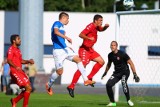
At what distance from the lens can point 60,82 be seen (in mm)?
53625

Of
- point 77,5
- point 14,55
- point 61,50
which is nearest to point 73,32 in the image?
point 61,50

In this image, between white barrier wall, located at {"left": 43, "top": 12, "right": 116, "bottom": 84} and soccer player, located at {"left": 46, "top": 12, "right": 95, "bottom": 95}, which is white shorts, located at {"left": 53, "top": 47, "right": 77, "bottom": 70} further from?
white barrier wall, located at {"left": 43, "top": 12, "right": 116, "bottom": 84}

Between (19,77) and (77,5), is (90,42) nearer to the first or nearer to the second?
(19,77)

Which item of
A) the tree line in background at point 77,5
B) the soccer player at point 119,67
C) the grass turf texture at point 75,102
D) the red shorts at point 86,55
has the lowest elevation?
the grass turf texture at point 75,102

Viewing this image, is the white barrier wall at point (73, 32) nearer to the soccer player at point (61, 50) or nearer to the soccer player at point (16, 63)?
the soccer player at point (61, 50)

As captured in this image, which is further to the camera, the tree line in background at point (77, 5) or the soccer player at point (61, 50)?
the tree line in background at point (77, 5)

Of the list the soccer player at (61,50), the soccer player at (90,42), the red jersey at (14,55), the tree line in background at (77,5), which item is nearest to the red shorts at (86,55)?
the soccer player at (90,42)

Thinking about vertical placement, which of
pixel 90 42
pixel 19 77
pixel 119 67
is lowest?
pixel 119 67

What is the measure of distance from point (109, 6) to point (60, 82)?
43164 millimetres

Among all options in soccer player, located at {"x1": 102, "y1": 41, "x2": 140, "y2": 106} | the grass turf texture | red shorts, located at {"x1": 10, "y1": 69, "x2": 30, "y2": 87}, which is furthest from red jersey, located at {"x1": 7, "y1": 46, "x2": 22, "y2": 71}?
soccer player, located at {"x1": 102, "y1": 41, "x2": 140, "y2": 106}

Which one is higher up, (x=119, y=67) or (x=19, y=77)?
(x=19, y=77)

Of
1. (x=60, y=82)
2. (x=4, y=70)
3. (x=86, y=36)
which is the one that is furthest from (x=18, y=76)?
(x=60, y=82)

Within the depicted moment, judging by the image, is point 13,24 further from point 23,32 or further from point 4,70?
point 4,70

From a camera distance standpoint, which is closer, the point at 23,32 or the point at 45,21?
the point at 23,32
